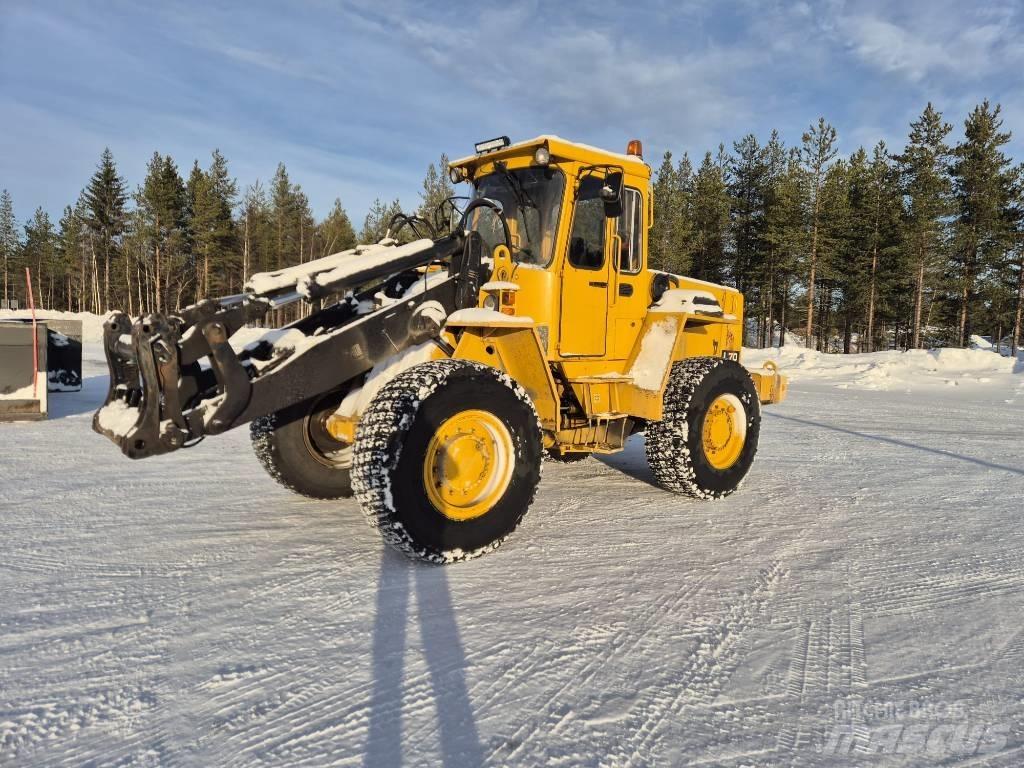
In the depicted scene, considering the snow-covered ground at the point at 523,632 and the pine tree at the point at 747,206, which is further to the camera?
Answer: the pine tree at the point at 747,206

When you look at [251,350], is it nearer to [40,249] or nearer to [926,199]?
[926,199]

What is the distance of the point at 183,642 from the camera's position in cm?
284

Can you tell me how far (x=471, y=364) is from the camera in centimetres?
403

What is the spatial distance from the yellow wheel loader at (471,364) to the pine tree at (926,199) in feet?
108

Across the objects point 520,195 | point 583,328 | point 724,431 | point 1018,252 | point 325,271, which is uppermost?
Result: point 1018,252

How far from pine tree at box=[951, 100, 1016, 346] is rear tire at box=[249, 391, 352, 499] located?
37826 millimetres

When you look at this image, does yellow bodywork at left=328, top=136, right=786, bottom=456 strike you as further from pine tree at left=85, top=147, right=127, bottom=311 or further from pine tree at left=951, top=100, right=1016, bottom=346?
pine tree at left=85, top=147, right=127, bottom=311

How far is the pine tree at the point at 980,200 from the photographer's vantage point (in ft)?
112

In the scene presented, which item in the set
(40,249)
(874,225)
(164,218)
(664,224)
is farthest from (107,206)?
(874,225)

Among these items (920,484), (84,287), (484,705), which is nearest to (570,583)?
(484,705)

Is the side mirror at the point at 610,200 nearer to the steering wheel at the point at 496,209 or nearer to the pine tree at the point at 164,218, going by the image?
the steering wheel at the point at 496,209

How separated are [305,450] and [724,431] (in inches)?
143

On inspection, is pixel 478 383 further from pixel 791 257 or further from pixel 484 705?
pixel 791 257

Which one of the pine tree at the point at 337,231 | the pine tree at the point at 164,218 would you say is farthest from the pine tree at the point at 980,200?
the pine tree at the point at 164,218
